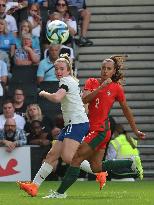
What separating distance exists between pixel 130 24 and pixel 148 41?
59cm

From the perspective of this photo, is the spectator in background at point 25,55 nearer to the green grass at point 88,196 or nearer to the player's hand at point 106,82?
the green grass at point 88,196

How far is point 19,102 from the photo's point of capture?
20.6 m

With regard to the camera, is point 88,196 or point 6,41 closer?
point 88,196

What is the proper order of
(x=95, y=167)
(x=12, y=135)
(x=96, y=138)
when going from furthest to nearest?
(x=12, y=135) < (x=95, y=167) < (x=96, y=138)

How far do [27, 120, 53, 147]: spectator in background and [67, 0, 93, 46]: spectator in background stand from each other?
3.27m

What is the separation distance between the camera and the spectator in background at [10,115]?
2017 centimetres

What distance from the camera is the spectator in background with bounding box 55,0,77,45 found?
22.1 m

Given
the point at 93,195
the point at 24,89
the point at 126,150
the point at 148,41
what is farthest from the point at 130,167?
the point at 148,41

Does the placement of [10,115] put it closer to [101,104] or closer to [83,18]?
[83,18]

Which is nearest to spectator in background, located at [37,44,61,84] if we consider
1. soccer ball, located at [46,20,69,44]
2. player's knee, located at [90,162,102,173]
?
soccer ball, located at [46,20,69,44]

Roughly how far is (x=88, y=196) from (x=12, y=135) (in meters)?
5.74

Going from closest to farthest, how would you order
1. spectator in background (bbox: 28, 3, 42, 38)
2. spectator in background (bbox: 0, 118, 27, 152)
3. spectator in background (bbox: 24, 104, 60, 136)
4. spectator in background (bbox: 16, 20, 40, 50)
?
spectator in background (bbox: 0, 118, 27, 152) < spectator in background (bbox: 24, 104, 60, 136) < spectator in background (bbox: 16, 20, 40, 50) < spectator in background (bbox: 28, 3, 42, 38)

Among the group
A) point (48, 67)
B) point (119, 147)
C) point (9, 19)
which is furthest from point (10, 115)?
point (9, 19)

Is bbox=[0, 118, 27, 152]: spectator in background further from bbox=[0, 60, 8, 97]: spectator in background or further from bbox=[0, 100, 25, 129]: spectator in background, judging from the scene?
bbox=[0, 60, 8, 97]: spectator in background
